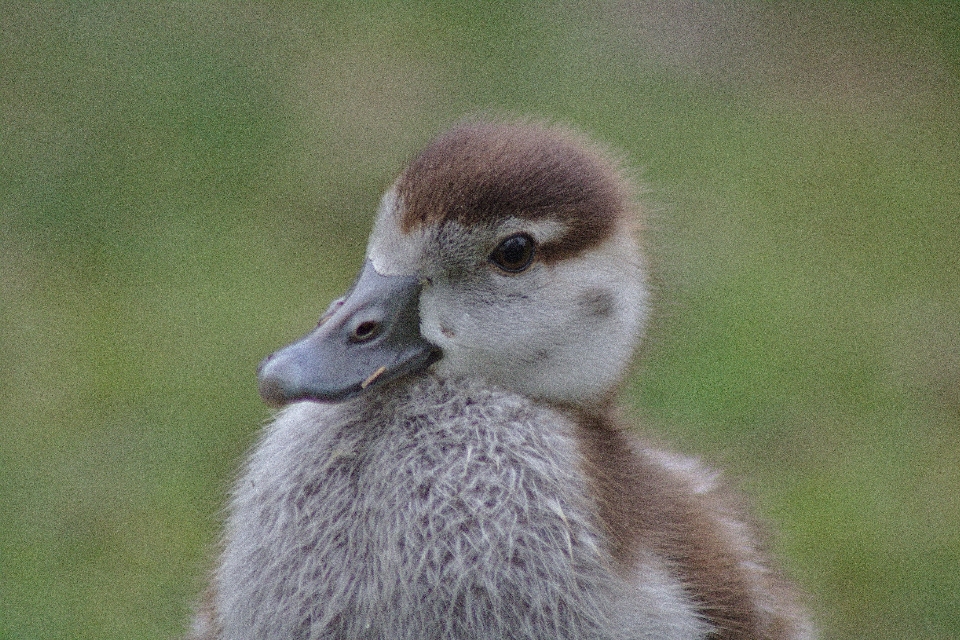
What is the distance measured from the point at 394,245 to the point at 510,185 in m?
0.17

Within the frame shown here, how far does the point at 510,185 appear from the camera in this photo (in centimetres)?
164

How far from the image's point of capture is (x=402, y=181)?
1.72m

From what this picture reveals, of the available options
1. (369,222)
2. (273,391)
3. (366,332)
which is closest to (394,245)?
(366,332)

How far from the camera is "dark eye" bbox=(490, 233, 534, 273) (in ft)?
5.43

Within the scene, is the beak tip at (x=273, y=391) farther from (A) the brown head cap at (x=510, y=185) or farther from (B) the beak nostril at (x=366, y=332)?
(A) the brown head cap at (x=510, y=185)

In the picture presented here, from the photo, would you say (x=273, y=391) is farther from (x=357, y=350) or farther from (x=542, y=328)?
(x=542, y=328)

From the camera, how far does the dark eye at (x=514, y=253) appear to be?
1.66m

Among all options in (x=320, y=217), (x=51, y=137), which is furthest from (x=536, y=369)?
(x=51, y=137)

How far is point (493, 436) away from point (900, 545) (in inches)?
67.2

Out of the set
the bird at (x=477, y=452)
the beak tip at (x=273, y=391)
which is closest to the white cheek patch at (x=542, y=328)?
the bird at (x=477, y=452)

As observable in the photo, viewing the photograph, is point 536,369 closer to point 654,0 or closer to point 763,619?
point 763,619

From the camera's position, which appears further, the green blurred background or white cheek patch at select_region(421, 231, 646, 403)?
the green blurred background

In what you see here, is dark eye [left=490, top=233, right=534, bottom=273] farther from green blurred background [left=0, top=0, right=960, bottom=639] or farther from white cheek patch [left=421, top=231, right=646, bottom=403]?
green blurred background [left=0, top=0, right=960, bottom=639]

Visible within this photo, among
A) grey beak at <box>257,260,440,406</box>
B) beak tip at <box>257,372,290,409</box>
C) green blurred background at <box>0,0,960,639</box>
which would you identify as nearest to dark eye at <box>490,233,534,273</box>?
grey beak at <box>257,260,440,406</box>
